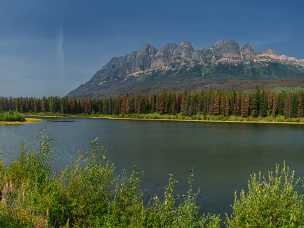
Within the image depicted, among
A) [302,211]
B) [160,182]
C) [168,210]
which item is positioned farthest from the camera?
[160,182]

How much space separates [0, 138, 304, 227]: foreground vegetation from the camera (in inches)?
749

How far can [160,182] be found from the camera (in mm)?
44281

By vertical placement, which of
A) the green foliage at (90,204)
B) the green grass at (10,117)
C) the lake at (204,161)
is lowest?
the lake at (204,161)

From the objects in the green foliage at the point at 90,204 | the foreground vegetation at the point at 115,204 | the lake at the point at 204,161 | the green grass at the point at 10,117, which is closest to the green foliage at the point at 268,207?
the foreground vegetation at the point at 115,204

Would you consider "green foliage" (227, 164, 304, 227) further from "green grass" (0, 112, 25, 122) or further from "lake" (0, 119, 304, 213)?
"green grass" (0, 112, 25, 122)

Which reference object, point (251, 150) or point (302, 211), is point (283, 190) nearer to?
point (302, 211)

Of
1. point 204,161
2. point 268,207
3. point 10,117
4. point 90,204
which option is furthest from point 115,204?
point 10,117

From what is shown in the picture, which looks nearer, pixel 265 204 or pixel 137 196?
pixel 265 204

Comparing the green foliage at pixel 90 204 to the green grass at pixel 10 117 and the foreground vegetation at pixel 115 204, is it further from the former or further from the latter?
the green grass at pixel 10 117

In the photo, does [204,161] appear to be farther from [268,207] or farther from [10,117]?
[10,117]

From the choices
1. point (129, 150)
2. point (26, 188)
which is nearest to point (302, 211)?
point (26, 188)

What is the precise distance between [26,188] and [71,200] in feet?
12.5

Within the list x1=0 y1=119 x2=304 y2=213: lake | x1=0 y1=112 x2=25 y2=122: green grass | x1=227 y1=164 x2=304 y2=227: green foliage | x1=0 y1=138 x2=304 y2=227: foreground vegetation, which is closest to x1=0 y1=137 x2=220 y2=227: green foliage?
x1=0 y1=138 x2=304 y2=227: foreground vegetation

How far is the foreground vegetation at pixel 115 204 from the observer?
19016 mm
